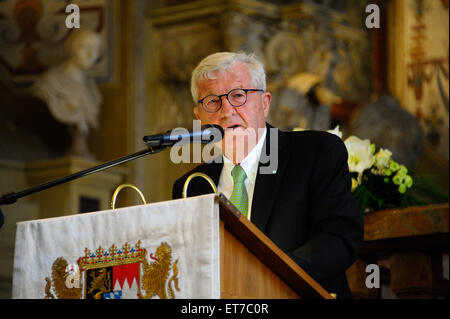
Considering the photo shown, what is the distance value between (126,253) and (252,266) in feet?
1.15

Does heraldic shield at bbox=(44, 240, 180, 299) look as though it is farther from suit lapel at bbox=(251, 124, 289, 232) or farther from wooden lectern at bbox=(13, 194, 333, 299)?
suit lapel at bbox=(251, 124, 289, 232)

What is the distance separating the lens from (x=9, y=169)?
25.4 ft

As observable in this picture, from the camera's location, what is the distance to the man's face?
129 inches

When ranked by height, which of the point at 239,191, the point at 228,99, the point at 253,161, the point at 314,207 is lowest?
the point at 314,207

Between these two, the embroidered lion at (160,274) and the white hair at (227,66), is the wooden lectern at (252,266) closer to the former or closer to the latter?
the embroidered lion at (160,274)

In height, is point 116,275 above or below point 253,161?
below

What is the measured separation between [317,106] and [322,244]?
6.05m

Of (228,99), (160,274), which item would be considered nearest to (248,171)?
(228,99)

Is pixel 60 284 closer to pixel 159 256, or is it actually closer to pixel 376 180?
pixel 159 256

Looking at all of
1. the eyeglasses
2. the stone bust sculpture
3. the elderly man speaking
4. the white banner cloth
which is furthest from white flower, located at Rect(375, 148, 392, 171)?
the stone bust sculpture

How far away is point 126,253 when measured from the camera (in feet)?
7.66
